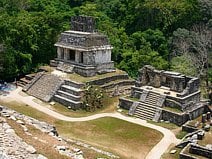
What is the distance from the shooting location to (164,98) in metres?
30.8

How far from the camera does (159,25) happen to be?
55906 mm

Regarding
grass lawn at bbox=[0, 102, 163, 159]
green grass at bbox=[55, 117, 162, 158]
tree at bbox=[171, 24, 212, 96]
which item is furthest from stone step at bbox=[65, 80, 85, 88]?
tree at bbox=[171, 24, 212, 96]

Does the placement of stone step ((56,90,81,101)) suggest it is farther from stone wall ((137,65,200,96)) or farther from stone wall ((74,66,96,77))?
stone wall ((137,65,200,96))

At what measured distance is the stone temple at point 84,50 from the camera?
36125mm

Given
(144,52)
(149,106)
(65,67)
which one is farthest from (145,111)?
(144,52)

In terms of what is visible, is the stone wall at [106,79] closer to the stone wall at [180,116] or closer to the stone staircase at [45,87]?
the stone staircase at [45,87]

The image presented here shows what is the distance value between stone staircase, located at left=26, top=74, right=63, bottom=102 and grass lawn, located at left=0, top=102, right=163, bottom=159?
11.4 ft

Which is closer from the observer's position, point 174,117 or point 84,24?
point 174,117

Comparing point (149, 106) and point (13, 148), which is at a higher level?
point (13, 148)

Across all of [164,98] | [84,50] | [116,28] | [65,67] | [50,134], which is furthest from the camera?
[116,28]

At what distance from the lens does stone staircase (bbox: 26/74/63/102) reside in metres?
34.4

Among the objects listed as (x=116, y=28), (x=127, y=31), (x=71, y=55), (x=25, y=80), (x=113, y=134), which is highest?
(x=116, y=28)

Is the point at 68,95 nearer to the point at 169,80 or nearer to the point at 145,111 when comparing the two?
the point at 145,111

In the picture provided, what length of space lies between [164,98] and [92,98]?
5455 millimetres
